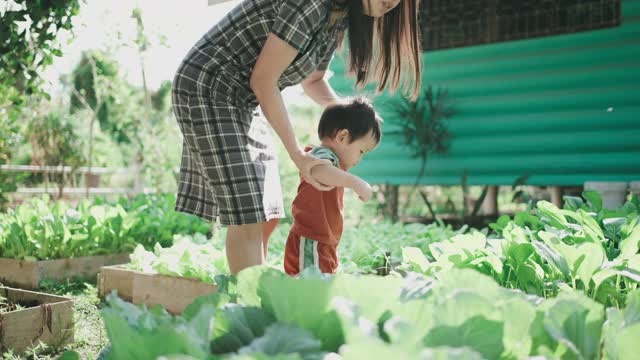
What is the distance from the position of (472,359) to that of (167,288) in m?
2.43

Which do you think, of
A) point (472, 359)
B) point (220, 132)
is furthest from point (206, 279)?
point (472, 359)

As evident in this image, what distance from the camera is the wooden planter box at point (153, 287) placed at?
9.03ft

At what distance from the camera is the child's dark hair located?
2.38 metres

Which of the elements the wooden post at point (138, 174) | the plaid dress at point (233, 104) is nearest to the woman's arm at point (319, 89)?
the plaid dress at point (233, 104)

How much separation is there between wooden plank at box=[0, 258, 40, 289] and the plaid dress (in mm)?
1799

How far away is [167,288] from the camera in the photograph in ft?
9.32

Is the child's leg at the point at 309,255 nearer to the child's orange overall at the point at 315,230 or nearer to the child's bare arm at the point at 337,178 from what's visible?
the child's orange overall at the point at 315,230

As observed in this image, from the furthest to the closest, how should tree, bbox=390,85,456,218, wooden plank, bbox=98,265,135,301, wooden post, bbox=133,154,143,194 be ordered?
wooden post, bbox=133,154,143,194 → tree, bbox=390,85,456,218 → wooden plank, bbox=98,265,135,301

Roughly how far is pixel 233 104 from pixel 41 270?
1990 mm

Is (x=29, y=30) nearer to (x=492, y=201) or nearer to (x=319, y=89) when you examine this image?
(x=319, y=89)

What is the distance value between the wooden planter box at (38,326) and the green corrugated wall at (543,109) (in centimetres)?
495

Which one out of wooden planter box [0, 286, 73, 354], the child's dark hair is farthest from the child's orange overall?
wooden planter box [0, 286, 73, 354]

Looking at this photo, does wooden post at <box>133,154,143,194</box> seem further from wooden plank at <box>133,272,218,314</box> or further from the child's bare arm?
the child's bare arm

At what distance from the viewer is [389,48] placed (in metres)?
2.27
